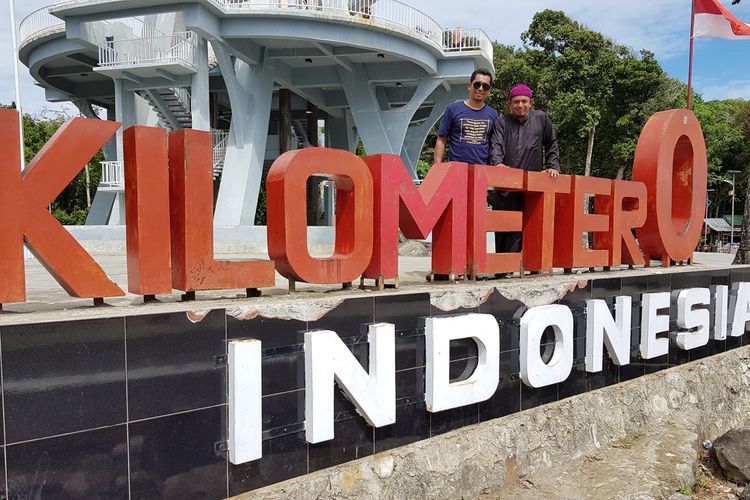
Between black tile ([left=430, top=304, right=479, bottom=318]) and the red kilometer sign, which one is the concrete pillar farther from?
black tile ([left=430, top=304, right=479, bottom=318])

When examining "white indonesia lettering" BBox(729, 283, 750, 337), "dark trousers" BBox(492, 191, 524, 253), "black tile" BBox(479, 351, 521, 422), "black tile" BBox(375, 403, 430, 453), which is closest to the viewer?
"black tile" BBox(375, 403, 430, 453)

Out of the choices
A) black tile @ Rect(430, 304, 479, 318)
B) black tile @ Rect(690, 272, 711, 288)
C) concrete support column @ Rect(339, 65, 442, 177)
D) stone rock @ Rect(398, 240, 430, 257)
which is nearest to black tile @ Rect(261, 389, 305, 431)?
black tile @ Rect(430, 304, 479, 318)

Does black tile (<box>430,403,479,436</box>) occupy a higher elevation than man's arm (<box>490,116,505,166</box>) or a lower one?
lower

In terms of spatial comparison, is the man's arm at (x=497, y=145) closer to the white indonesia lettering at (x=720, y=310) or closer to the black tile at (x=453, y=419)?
the black tile at (x=453, y=419)

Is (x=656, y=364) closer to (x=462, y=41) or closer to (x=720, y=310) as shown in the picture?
(x=720, y=310)

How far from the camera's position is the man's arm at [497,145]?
5324 millimetres

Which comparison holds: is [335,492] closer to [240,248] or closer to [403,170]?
[403,170]

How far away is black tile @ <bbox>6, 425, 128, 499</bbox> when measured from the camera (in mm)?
2443

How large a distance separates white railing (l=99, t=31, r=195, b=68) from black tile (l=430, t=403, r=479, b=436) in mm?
15522

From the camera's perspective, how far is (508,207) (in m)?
5.67

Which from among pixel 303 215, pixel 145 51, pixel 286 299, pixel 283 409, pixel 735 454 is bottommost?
pixel 735 454

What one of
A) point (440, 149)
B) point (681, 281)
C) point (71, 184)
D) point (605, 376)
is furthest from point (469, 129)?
point (71, 184)

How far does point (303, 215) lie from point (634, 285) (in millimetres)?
3810

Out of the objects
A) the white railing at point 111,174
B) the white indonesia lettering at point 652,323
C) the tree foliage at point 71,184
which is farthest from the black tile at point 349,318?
the tree foliage at point 71,184
